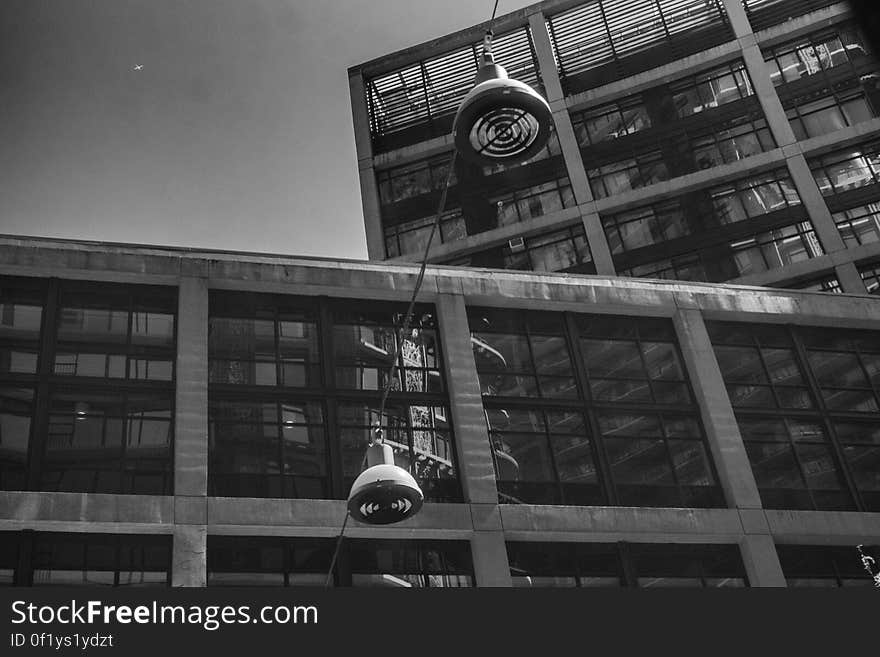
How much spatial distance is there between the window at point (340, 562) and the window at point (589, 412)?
209 cm

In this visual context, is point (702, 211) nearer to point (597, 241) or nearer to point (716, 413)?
point (597, 241)

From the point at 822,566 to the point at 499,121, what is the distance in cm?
1702

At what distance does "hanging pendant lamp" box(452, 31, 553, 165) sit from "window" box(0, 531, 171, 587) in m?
12.6

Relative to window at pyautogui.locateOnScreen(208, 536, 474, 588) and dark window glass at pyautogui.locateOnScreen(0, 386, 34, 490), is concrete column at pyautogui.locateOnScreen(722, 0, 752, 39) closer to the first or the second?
window at pyautogui.locateOnScreen(208, 536, 474, 588)

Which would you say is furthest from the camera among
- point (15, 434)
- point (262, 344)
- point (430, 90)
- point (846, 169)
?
point (430, 90)

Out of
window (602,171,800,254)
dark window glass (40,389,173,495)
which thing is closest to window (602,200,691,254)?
window (602,171,800,254)

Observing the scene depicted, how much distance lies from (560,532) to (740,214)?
25484 millimetres

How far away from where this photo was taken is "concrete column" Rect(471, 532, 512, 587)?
20.4 meters

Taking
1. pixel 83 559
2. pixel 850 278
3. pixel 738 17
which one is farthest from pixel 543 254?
pixel 83 559

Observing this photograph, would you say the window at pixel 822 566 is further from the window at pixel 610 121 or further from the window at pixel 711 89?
the window at pixel 711 89

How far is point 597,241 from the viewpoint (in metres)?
43.8

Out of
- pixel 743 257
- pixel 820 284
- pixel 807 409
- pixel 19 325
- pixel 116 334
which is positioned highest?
pixel 743 257

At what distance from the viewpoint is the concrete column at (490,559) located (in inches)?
802

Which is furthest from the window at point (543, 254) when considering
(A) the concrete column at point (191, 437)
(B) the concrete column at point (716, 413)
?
(A) the concrete column at point (191, 437)
